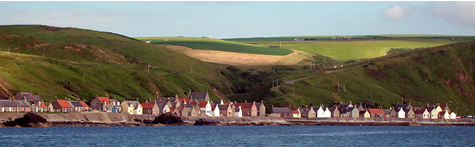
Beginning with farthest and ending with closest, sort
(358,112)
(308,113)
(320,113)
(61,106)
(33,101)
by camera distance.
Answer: (358,112), (320,113), (308,113), (61,106), (33,101)

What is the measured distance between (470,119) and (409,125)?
74.7ft

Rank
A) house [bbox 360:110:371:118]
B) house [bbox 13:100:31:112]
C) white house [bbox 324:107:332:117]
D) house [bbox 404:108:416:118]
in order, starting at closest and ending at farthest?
house [bbox 13:100:31:112] < white house [bbox 324:107:332:117] < house [bbox 360:110:371:118] < house [bbox 404:108:416:118]

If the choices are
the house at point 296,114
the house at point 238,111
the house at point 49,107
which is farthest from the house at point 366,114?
the house at point 49,107

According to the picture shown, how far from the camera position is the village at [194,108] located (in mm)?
118000

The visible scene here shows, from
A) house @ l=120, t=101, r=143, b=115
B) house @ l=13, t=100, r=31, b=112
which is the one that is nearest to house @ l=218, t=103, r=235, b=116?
house @ l=120, t=101, r=143, b=115

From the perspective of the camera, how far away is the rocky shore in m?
109

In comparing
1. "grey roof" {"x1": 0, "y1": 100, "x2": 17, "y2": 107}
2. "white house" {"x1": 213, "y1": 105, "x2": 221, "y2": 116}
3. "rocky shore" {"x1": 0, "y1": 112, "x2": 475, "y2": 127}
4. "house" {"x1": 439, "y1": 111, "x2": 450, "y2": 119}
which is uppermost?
"grey roof" {"x1": 0, "y1": 100, "x2": 17, "y2": 107}

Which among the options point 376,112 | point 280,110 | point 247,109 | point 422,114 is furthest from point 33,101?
point 422,114

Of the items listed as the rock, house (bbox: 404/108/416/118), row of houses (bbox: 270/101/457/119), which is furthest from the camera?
house (bbox: 404/108/416/118)

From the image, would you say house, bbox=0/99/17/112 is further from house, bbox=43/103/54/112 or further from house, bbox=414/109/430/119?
house, bbox=414/109/430/119

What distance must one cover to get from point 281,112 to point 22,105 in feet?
223

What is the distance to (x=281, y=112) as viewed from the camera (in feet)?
523

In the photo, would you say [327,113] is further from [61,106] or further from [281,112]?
[61,106]

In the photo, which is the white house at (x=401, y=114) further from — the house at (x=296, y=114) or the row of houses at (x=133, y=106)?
the row of houses at (x=133, y=106)
